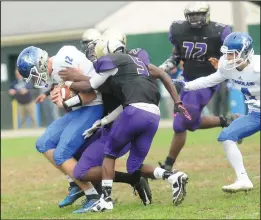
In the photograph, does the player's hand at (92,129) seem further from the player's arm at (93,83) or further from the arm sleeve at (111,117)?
the player's arm at (93,83)

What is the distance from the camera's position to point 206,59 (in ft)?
28.3

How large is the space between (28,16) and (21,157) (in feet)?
50.9

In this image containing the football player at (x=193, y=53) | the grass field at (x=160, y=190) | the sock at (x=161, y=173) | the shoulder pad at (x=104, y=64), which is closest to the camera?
the grass field at (x=160, y=190)

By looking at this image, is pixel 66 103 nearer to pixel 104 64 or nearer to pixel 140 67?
pixel 104 64

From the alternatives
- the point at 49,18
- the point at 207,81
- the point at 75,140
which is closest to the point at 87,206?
the point at 75,140

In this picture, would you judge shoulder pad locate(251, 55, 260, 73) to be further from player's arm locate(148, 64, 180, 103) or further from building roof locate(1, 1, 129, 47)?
building roof locate(1, 1, 129, 47)

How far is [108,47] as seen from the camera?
22.0 ft

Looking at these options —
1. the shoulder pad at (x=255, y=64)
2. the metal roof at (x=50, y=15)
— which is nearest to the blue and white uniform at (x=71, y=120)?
the shoulder pad at (x=255, y=64)

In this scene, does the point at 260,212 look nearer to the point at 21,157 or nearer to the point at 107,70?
the point at 107,70

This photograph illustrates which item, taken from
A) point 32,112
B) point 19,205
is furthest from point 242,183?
point 32,112

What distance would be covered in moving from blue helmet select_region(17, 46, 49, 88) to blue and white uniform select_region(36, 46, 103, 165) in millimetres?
99

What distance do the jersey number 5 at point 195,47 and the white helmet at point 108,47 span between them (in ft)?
6.49

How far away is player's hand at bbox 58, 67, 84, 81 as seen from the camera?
672cm

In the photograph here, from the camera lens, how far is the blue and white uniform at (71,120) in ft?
22.2
